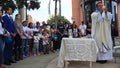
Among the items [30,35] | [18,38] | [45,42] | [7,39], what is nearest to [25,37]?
[30,35]

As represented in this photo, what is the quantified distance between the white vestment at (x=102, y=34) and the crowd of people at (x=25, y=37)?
2.70 meters

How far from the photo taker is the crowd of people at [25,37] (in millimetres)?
12258

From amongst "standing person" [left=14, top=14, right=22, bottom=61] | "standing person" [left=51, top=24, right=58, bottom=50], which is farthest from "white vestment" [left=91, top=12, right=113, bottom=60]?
"standing person" [left=51, top=24, right=58, bottom=50]

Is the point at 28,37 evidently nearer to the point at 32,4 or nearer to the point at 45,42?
the point at 45,42

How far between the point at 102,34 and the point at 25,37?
13.0 feet

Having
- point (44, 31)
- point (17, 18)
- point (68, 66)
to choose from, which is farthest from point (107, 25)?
point (44, 31)

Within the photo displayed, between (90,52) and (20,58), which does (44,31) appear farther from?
(90,52)

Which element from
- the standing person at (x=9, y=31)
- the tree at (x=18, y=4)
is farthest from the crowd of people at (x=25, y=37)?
the tree at (x=18, y=4)

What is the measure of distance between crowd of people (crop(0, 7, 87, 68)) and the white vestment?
270 centimetres

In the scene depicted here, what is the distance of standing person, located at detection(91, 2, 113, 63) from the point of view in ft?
40.8

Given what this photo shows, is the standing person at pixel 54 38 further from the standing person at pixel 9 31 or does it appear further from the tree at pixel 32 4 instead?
the standing person at pixel 9 31

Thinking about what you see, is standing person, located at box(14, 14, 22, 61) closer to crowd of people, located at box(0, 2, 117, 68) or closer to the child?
crowd of people, located at box(0, 2, 117, 68)

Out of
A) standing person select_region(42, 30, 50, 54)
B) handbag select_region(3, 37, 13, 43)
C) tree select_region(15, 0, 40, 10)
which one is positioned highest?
tree select_region(15, 0, 40, 10)

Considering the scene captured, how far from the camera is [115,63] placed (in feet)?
40.2
